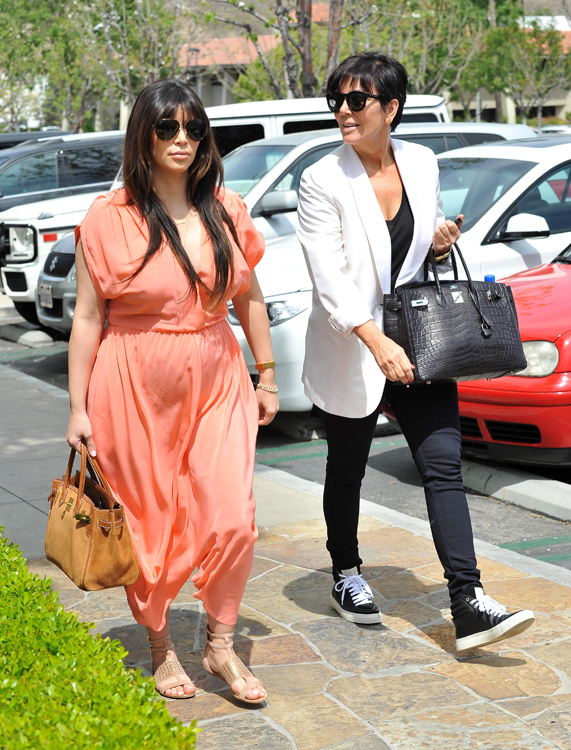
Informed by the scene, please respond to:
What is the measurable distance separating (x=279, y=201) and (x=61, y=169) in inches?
239

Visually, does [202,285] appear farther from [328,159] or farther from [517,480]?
[517,480]

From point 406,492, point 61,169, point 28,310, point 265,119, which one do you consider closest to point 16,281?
point 28,310

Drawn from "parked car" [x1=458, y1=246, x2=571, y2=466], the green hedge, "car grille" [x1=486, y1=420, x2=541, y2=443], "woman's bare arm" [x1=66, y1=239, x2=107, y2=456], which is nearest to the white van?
"parked car" [x1=458, y1=246, x2=571, y2=466]

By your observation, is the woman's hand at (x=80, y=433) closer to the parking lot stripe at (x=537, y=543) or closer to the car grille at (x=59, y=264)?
the parking lot stripe at (x=537, y=543)

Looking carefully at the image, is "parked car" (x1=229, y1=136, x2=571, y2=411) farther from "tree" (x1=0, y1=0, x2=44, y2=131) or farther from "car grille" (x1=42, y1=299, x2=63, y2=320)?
"tree" (x1=0, y1=0, x2=44, y2=131)

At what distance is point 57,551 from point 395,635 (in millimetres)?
1335

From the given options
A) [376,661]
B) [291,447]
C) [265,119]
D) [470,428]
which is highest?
[265,119]

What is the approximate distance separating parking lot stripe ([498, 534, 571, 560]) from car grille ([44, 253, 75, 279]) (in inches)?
236

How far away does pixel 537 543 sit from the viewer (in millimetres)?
4969

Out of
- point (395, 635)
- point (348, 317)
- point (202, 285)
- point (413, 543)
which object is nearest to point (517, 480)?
point (413, 543)

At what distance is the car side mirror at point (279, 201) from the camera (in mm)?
8008

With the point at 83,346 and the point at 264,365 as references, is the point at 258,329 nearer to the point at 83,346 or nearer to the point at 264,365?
the point at 264,365

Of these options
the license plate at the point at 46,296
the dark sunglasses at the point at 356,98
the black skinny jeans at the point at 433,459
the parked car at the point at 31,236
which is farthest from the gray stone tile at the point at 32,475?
the parked car at the point at 31,236

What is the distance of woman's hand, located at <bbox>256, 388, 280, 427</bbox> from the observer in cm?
356
